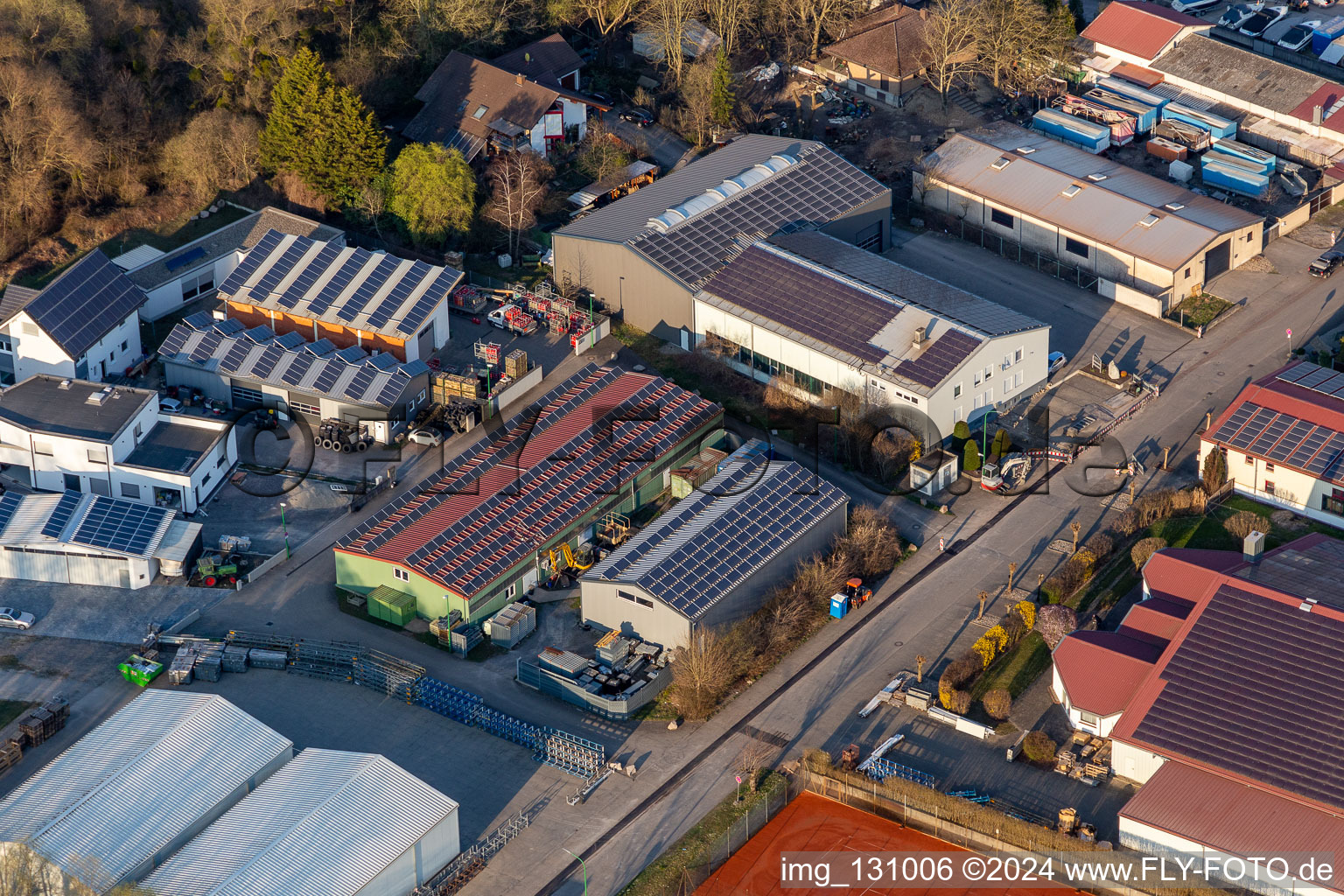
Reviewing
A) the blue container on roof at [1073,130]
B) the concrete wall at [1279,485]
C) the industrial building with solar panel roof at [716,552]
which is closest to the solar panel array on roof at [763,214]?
the industrial building with solar panel roof at [716,552]

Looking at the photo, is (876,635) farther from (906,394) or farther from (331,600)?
(331,600)

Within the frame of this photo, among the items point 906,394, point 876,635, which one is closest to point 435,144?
point 906,394

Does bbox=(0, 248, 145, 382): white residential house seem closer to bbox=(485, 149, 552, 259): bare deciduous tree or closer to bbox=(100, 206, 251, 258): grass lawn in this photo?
bbox=(100, 206, 251, 258): grass lawn

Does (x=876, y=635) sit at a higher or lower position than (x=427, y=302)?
lower

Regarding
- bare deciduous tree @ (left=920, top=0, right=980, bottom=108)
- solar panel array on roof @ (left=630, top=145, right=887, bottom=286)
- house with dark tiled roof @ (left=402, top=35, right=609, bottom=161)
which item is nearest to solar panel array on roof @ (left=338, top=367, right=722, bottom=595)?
solar panel array on roof @ (left=630, top=145, right=887, bottom=286)

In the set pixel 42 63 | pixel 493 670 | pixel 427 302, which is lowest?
pixel 493 670

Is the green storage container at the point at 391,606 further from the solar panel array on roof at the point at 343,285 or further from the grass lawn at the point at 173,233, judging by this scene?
the grass lawn at the point at 173,233

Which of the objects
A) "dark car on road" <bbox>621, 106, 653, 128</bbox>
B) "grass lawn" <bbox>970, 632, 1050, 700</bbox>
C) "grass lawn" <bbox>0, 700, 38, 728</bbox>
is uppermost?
"dark car on road" <bbox>621, 106, 653, 128</bbox>
